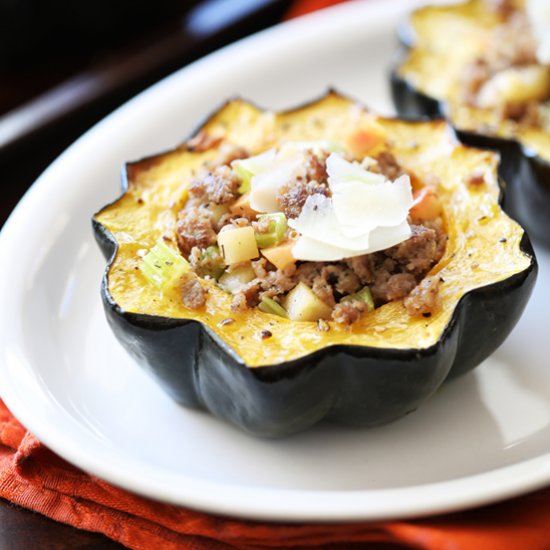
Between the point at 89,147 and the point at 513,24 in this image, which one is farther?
the point at 513,24

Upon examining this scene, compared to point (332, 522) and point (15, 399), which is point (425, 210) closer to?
point (332, 522)

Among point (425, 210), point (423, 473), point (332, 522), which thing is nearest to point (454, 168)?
point (425, 210)

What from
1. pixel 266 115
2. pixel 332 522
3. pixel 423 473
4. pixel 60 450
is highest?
pixel 266 115

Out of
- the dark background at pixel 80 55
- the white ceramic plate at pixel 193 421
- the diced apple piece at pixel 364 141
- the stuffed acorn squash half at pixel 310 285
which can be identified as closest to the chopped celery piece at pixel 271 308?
the stuffed acorn squash half at pixel 310 285

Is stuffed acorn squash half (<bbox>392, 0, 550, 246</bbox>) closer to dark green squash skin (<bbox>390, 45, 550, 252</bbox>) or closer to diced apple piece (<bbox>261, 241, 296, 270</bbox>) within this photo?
dark green squash skin (<bbox>390, 45, 550, 252</bbox>)

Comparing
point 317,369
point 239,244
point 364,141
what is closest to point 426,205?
point 364,141

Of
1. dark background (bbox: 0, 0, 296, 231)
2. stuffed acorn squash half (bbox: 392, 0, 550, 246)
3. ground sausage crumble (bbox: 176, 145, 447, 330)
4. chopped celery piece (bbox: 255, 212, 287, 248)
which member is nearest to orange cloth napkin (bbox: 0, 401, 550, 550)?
ground sausage crumble (bbox: 176, 145, 447, 330)

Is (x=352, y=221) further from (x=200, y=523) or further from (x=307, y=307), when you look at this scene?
(x=200, y=523)
